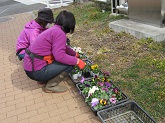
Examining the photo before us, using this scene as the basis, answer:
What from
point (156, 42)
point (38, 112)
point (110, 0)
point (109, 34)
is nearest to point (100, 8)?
point (110, 0)

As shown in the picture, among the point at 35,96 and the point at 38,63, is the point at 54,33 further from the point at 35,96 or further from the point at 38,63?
the point at 35,96

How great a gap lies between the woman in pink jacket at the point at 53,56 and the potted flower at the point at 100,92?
323 mm

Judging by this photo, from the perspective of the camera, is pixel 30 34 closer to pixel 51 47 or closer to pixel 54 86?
pixel 51 47

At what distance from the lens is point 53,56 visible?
355cm

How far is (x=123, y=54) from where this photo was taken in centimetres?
476

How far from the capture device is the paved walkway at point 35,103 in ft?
10.4

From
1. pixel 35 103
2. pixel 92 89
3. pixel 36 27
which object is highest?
pixel 36 27

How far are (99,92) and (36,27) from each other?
1.71m

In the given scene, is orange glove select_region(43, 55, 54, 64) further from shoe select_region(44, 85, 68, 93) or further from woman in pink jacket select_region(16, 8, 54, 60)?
woman in pink jacket select_region(16, 8, 54, 60)

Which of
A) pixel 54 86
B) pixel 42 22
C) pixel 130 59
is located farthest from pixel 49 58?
pixel 130 59

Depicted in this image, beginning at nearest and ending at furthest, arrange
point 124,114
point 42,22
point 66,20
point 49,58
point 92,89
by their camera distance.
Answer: point 124,114 < point 66,20 < point 92,89 < point 49,58 < point 42,22

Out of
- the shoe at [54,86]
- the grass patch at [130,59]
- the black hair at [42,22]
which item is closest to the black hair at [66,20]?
the black hair at [42,22]

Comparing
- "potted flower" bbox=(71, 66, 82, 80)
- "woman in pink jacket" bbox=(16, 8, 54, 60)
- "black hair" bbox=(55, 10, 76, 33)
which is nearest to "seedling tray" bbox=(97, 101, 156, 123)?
"potted flower" bbox=(71, 66, 82, 80)

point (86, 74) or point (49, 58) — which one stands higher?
point (49, 58)
